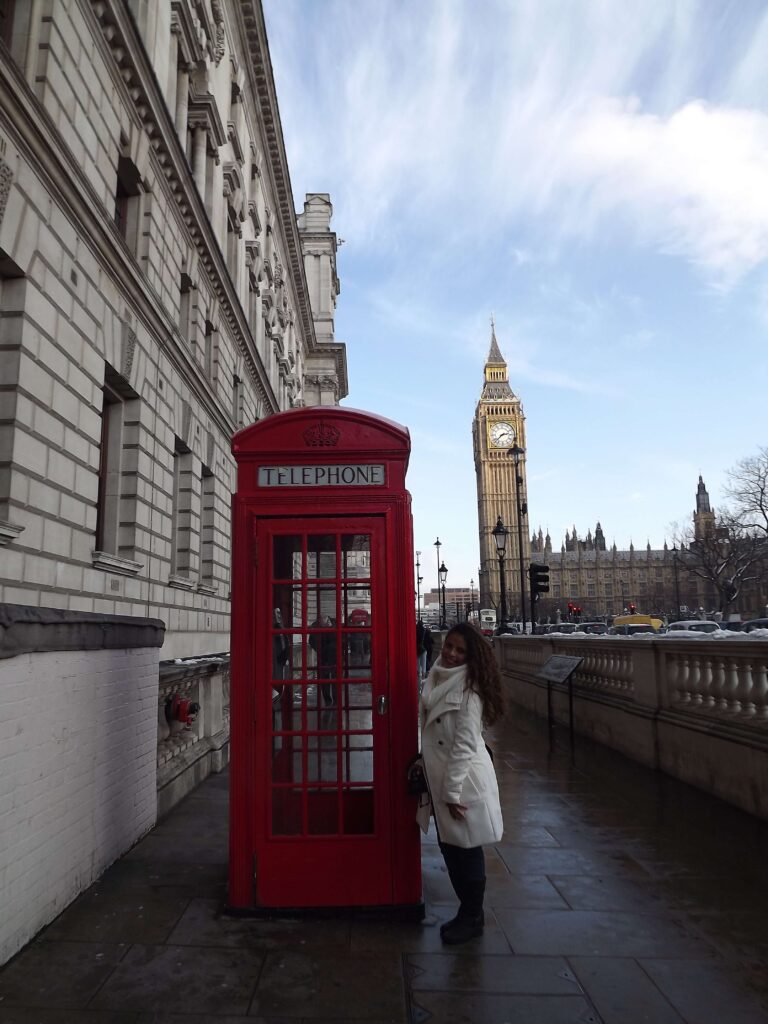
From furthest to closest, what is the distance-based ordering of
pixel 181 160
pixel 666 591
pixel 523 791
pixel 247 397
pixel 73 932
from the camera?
1. pixel 666 591
2. pixel 247 397
3. pixel 181 160
4. pixel 523 791
5. pixel 73 932

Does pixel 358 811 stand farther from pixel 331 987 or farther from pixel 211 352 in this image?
pixel 211 352

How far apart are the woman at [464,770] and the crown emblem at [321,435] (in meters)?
1.39

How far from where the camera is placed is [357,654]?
4.42 meters

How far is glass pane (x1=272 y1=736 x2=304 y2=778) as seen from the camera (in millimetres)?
4344

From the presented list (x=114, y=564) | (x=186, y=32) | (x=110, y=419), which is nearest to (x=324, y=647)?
(x=114, y=564)

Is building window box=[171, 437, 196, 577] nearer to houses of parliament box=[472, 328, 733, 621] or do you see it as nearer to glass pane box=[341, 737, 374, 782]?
glass pane box=[341, 737, 374, 782]

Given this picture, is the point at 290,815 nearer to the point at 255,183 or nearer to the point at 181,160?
the point at 181,160

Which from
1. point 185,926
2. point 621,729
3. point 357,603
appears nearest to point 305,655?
point 357,603

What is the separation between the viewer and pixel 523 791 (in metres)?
7.66

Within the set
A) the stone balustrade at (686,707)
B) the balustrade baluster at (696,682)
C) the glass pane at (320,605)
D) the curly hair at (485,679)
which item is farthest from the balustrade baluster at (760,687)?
the glass pane at (320,605)

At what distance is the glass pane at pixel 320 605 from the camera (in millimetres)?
4426

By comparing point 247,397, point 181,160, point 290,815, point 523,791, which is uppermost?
point 181,160

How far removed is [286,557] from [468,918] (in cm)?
226

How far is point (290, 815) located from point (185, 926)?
81 cm
